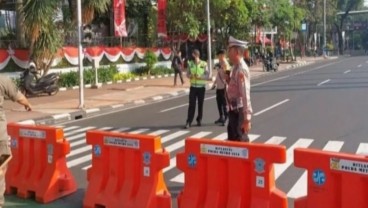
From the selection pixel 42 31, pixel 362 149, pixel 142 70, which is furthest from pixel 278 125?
pixel 142 70

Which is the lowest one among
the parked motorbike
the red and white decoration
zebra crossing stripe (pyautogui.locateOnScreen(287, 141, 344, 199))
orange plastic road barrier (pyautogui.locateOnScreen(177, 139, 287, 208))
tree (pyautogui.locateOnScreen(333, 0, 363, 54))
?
zebra crossing stripe (pyautogui.locateOnScreen(287, 141, 344, 199))

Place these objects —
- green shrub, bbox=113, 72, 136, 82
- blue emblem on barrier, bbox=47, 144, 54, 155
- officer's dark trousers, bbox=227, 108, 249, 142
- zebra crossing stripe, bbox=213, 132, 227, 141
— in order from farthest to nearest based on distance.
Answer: green shrub, bbox=113, 72, 136, 82 < zebra crossing stripe, bbox=213, 132, 227, 141 < blue emblem on barrier, bbox=47, 144, 54, 155 < officer's dark trousers, bbox=227, 108, 249, 142

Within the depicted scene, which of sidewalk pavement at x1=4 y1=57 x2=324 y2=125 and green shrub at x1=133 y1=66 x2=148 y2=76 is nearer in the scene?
sidewalk pavement at x1=4 y1=57 x2=324 y2=125

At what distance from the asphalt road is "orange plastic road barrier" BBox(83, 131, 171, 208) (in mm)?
525

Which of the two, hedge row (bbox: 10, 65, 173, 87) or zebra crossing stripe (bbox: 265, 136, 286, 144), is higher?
hedge row (bbox: 10, 65, 173, 87)

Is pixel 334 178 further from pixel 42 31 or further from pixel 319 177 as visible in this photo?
pixel 42 31

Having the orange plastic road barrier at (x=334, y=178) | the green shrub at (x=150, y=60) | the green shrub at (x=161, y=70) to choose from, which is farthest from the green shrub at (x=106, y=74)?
the orange plastic road barrier at (x=334, y=178)

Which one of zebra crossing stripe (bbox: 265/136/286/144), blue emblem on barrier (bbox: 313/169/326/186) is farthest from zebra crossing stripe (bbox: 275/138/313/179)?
blue emblem on barrier (bbox: 313/169/326/186)

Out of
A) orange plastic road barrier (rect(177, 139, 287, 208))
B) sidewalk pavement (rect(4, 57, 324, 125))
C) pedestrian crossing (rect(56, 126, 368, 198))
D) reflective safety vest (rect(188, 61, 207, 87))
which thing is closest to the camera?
orange plastic road barrier (rect(177, 139, 287, 208))

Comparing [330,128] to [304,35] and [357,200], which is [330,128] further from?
[304,35]

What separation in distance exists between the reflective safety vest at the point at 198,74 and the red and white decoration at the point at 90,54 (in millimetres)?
12043

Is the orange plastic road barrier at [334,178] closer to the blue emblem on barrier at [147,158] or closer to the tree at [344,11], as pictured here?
the blue emblem on barrier at [147,158]

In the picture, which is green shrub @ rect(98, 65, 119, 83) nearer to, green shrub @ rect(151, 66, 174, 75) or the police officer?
green shrub @ rect(151, 66, 174, 75)

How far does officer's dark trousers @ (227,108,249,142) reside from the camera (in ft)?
22.2
